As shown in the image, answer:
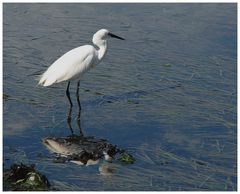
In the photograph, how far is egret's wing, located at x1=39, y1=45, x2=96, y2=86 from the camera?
1030cm

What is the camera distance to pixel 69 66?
34.2 ft

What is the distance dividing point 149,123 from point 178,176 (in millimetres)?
2024

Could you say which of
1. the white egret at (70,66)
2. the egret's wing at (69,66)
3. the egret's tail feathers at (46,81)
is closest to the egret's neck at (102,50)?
the white egret at (70,66)

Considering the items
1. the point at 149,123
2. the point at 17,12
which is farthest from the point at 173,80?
the point at 17,12

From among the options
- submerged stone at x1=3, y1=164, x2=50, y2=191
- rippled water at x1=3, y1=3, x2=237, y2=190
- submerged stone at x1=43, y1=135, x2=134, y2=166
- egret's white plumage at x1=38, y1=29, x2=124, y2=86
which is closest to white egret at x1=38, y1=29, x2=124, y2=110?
egret's white plumage at x1=38, y1=29, x2=124, y2=86

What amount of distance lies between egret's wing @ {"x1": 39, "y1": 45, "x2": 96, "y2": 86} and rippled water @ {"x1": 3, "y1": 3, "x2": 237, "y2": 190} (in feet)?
1.54

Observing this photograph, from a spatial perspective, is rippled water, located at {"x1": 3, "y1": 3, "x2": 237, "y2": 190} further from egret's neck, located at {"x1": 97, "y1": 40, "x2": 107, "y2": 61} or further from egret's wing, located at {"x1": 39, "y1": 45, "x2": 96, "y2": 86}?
egret's neck, located at {"x1": 97, "y1": 40, "x2": 107, "y2": 61}

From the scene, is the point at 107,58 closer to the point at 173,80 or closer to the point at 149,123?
the point at 173,80

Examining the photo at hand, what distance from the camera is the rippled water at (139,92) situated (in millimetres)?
8102

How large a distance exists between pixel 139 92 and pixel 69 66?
4.91 feet

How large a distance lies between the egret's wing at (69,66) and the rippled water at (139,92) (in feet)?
1.54

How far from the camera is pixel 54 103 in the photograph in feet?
34.9

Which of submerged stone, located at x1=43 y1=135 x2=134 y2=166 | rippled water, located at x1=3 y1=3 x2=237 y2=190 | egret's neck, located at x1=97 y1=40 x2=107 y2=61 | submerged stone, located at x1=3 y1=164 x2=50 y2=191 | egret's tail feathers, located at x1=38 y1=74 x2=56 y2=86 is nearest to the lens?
submerged stone, located at x1=3 y1=164 x2=50 y2=191

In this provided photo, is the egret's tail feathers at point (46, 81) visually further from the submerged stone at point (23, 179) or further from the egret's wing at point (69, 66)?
the submerged stone at point (23, 179)
